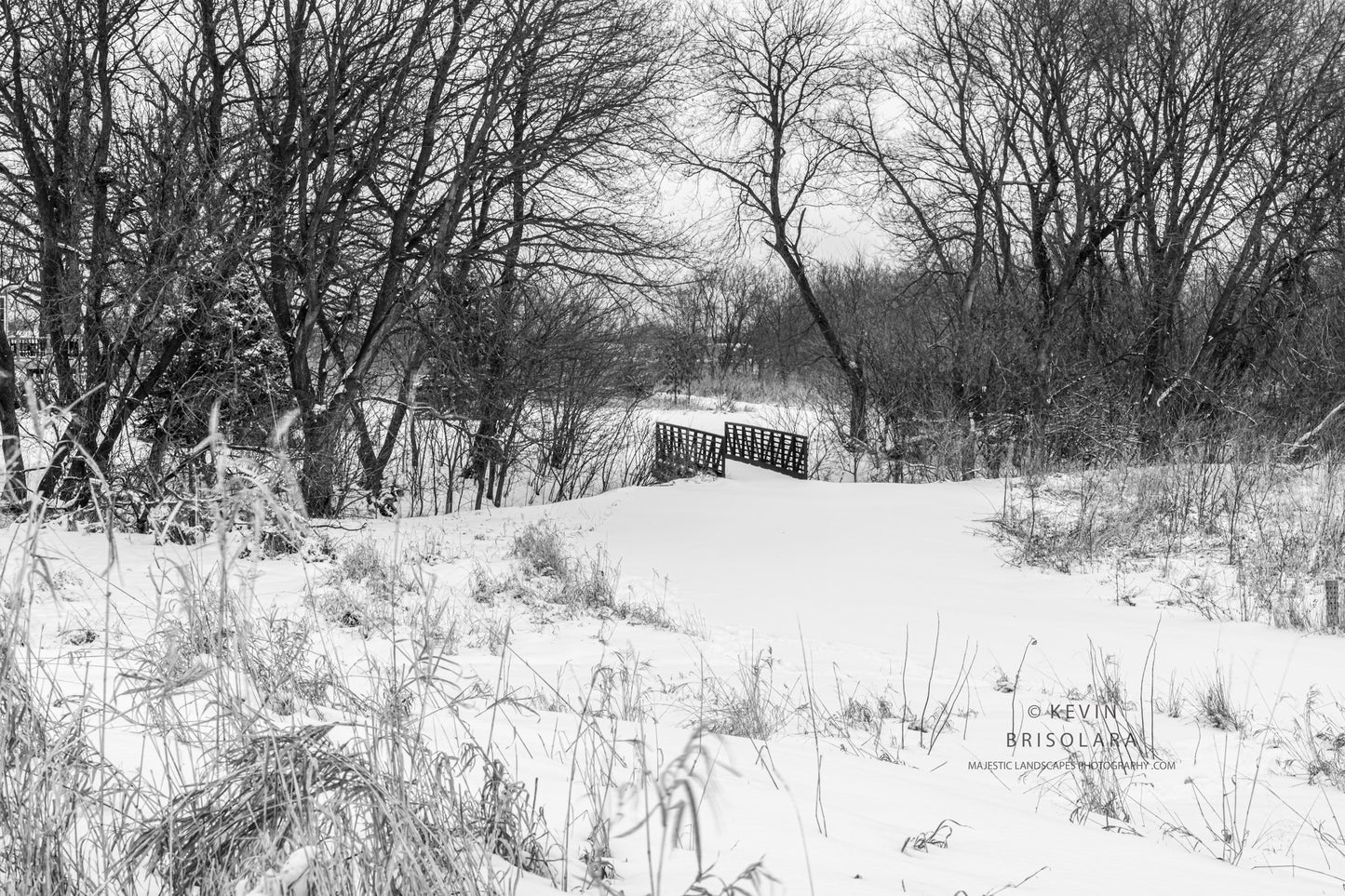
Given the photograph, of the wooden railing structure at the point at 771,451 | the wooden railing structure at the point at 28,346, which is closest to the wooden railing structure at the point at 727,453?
the wooden railing structure at the point at 771,451

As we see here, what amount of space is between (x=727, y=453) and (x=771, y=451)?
124cm

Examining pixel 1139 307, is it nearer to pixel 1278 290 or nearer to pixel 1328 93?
pixel 1278 290

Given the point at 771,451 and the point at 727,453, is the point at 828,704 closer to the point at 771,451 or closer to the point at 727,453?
the point at 771,451

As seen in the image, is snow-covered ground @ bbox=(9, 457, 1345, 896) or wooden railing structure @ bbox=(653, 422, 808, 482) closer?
snow-covered ground @ bbox=(9, 457, 1345, 896)

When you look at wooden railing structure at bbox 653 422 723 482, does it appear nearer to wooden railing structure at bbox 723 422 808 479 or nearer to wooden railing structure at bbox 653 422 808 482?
wooden railing structure at bbox 653 422 808 482

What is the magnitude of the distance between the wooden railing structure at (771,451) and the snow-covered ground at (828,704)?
5514mm

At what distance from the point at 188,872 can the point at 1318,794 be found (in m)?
3.40

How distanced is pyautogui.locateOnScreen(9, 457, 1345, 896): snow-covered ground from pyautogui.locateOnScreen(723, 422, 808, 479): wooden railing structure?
551cm

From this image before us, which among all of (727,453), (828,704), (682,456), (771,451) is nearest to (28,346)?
(828,704)

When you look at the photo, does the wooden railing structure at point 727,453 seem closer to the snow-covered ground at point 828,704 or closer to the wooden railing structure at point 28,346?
the snow-covered ground at point 828,704

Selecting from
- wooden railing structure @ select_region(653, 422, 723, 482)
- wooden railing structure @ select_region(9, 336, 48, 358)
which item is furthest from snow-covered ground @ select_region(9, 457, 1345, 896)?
wooden railing structure @ select_region(653, 422, 723, 482)

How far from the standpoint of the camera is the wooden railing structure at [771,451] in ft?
50.0

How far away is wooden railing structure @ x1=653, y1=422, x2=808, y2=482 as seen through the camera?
15195mm

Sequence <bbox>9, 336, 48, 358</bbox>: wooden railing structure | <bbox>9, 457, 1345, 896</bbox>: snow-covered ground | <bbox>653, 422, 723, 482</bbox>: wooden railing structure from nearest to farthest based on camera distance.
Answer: <bbox>9, 457, 1345, 896</bbox>: snow-covered ground → <bbox>9, 336, 48, 358</bbox>: wooden railing structure → <bbox>653, 422, 723, 482</bbox>: wooden railing structure
